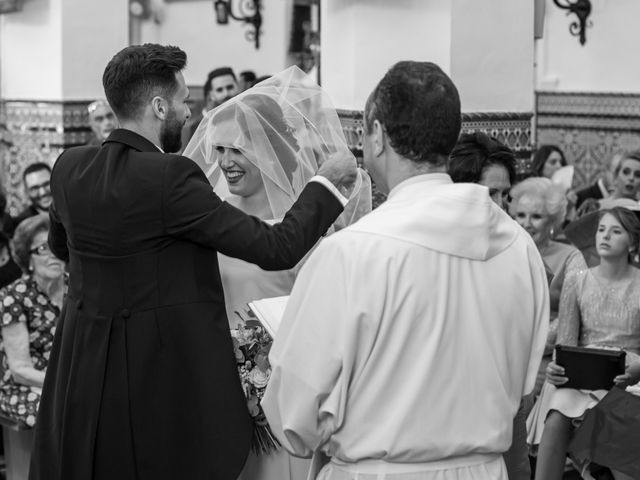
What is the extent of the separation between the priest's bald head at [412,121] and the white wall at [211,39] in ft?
30.4

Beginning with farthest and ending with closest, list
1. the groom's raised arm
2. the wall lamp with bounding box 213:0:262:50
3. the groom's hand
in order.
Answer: the wall lamp with bounding box 213:0:262:50, the groom's hand, the groom's raised arm

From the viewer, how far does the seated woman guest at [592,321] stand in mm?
5195

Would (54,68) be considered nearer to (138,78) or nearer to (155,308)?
(138,78)

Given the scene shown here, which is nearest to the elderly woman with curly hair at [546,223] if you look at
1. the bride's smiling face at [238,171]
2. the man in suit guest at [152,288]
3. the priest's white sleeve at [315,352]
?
the bride's smiling face at [238,171]

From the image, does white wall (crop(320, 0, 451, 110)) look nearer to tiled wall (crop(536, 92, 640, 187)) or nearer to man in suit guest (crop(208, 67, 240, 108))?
man in suit guest (crop(208, 67, 240, 108))

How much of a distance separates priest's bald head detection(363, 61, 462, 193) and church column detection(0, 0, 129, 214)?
6325 millimetres

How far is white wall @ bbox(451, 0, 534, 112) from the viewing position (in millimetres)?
5590

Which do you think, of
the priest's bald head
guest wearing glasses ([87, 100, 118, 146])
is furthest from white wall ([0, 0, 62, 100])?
the priest's bald head

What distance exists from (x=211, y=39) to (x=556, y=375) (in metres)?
8.00

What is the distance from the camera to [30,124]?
29.4ft

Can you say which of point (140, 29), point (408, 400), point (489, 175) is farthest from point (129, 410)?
point (140, 29)

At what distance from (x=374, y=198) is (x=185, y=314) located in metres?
2.25

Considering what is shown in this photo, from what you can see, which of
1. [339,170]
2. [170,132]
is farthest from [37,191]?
[339,170]

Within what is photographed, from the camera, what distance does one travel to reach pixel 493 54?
573 centimetres
